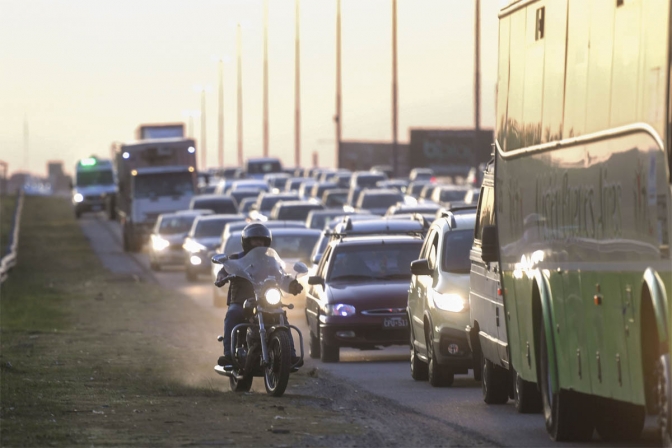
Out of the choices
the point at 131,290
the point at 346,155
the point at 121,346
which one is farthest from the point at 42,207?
the point at 121,346

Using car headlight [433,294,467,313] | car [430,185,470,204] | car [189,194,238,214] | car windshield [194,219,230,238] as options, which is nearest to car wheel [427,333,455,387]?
car headlight [433,294,467,313]

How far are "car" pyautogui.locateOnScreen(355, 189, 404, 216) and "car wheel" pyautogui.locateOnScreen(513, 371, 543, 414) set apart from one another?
1588 inches

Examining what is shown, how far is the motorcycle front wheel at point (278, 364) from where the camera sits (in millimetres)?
15109

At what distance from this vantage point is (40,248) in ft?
209

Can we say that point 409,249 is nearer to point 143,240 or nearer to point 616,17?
point 616,17

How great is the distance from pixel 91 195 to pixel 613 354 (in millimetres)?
82830

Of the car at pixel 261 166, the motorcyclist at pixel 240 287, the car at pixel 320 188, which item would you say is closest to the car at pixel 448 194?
the car at pixel 320 188

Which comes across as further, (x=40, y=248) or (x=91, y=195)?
(x=91, y=195)

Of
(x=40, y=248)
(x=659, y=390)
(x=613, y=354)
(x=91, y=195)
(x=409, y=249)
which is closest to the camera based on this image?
(x=659, y=390)

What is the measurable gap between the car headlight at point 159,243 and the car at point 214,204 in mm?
6938

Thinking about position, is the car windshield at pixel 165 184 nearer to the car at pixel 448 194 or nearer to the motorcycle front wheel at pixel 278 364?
the car at pixel 448 194

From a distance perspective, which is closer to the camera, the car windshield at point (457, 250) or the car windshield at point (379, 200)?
the car windshield at point (457, 250)

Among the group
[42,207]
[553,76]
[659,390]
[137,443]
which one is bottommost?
[42,207]

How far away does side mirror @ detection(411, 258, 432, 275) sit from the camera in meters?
17.4
